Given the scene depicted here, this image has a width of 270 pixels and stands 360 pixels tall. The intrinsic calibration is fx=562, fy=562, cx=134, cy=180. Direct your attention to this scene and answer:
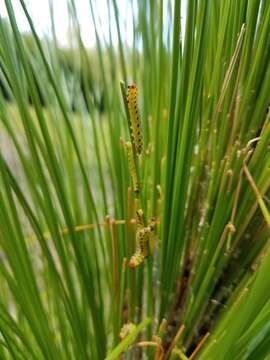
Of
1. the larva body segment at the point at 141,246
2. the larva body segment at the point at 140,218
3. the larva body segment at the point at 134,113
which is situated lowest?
the larva body segment at the point at 141,246

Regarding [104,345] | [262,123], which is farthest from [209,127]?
[104,345]

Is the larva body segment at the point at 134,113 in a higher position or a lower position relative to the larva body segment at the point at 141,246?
higher

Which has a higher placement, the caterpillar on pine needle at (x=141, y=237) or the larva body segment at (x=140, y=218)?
the larva body segment at (x=140, y=218)

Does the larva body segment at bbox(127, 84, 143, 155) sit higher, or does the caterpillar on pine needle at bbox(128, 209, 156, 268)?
the larva body segment at bbox(127, 84, 143, 155)

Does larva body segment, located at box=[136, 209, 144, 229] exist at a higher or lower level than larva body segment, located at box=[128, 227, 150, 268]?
higher

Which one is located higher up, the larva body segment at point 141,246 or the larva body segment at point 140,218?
the larva body segment at point 140,218

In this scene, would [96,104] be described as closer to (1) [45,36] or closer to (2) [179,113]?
(1) [45,36]

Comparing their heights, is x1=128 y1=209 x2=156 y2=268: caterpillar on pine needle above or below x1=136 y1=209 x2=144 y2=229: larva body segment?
below

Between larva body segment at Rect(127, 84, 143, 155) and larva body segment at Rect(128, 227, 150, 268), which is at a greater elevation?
larva body segment at Rect(127, 84, 143, 155)

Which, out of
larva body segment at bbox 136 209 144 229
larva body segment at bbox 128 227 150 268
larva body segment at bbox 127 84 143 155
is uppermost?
larva body segment at bbox 127 84 143 155

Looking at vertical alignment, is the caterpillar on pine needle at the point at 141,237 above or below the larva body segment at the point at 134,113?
below

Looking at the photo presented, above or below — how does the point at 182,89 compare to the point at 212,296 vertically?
above
